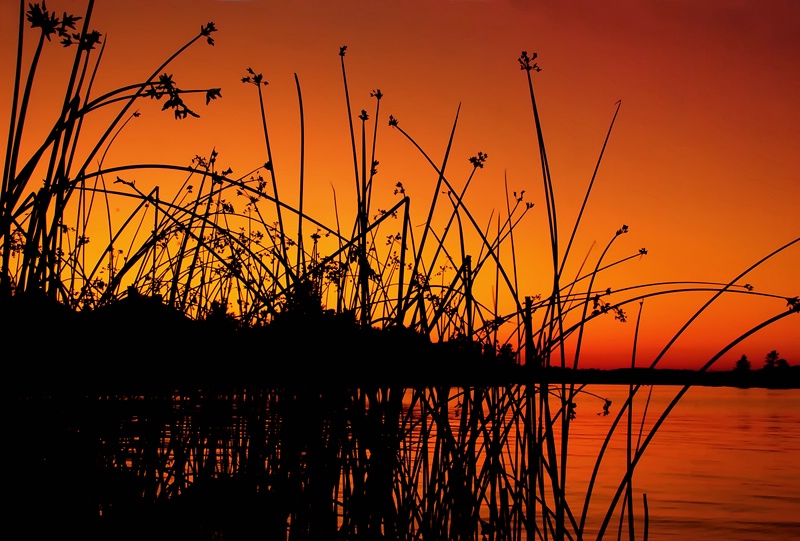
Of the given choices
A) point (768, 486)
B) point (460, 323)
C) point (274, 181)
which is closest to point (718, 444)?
→ point (768, 486)

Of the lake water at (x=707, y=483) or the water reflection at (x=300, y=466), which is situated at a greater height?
the water reflection at (x=300, y=466)

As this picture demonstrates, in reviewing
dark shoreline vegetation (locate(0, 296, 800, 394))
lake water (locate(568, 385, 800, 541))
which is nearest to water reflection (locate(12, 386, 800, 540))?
dark shoreline vegetation (locate(0, 296, 800, 394))

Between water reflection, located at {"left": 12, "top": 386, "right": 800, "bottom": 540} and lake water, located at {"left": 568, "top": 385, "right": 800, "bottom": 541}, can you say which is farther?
lake water, located at {"left": 568, "top": 385, "right": 800, "bottom": 541}

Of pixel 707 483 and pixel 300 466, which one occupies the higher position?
pixel 300 466

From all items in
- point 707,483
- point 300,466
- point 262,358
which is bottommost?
point 707,483

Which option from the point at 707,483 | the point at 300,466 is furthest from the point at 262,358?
the point at 707,483

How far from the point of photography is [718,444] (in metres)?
12.7

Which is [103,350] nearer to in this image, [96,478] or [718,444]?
[96,478]

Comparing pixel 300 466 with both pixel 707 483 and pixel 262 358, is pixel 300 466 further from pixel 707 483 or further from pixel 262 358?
pixel 707 483

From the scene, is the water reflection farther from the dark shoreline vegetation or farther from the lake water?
the lake water

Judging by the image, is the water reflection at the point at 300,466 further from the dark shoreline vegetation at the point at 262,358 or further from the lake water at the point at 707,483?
the lake water at the point at 707,483

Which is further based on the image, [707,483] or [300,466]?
[707,483]

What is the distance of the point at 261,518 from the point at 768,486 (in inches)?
292

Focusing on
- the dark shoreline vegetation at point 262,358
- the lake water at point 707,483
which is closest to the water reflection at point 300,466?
the dark shoreline vegetation at point 262,358
